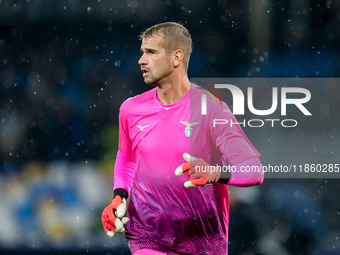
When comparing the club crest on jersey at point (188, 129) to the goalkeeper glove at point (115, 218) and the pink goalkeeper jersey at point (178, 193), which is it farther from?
the goalkeeper glove at point (115, 218)

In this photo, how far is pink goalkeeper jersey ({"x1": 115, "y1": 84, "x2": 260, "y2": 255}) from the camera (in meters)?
3.96

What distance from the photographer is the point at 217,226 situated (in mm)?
4004

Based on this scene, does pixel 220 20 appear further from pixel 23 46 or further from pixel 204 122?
pixel 204 122

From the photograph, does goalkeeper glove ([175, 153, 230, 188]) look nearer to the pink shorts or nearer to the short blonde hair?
the pink shorts

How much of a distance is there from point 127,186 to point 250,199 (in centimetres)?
337

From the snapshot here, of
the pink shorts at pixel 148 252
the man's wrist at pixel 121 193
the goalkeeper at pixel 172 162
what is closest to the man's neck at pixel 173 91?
the goalkeeper at pixel 172 162

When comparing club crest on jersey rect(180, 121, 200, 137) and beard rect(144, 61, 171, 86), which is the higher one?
beard rect(144, 61, 171, 86)

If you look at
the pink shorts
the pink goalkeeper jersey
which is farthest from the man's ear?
the pink shorts

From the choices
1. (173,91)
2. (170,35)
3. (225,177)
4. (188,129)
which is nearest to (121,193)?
(188,129)

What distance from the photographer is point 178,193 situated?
400cm

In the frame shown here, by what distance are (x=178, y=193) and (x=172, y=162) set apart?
8.6 inches

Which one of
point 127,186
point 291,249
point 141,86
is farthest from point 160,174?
point 291,249

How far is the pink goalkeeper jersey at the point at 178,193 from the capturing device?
3.96 metres

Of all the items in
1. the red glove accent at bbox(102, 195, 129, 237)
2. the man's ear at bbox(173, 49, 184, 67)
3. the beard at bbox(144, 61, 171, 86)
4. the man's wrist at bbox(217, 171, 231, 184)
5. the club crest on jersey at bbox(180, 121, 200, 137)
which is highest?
the man's ear at bbox(173, 49, 184, 67)
